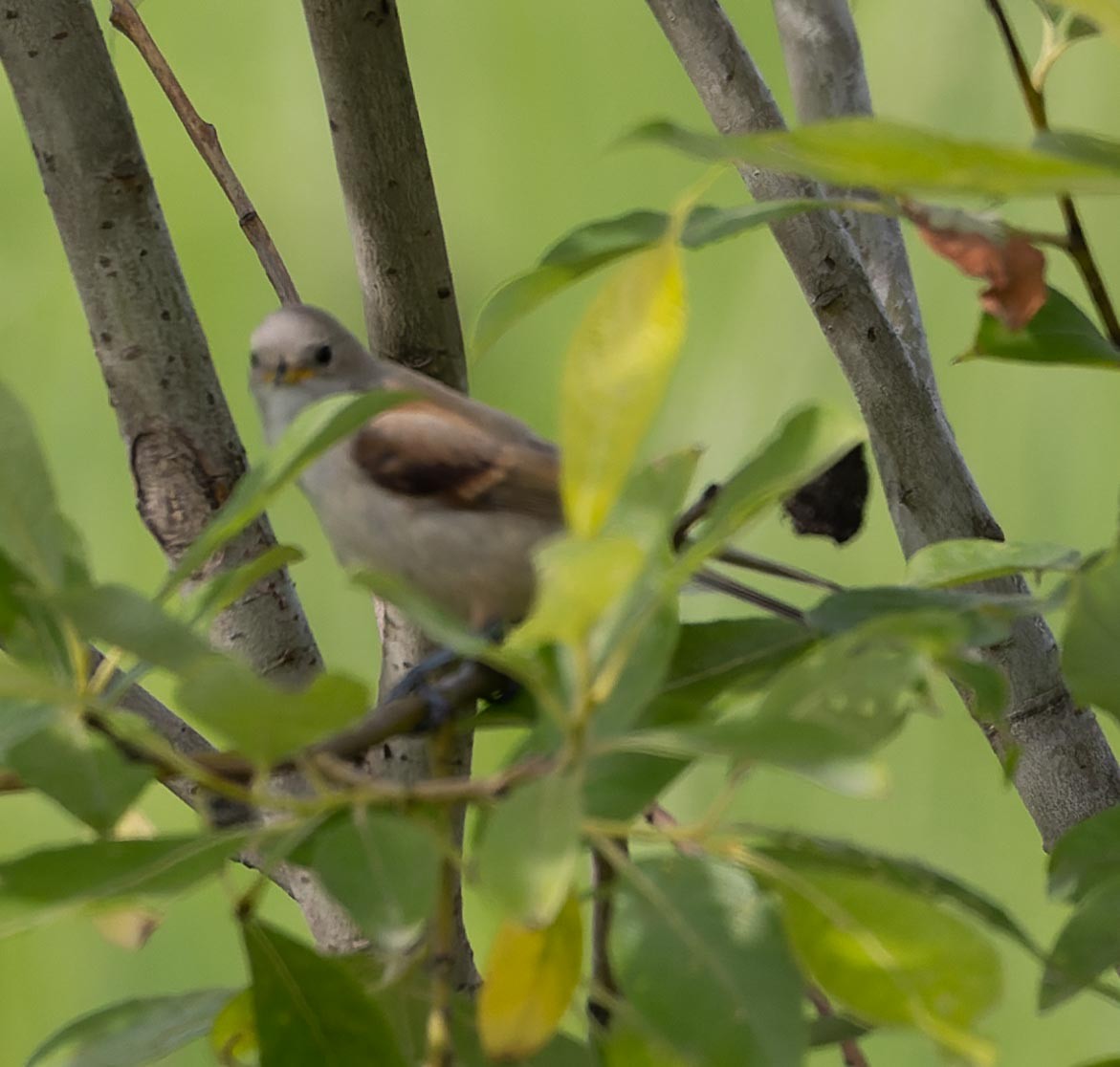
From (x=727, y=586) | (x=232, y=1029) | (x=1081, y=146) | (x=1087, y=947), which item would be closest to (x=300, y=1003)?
(x=232, y=1029)

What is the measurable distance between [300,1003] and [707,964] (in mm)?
181

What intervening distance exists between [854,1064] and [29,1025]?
4.31ft

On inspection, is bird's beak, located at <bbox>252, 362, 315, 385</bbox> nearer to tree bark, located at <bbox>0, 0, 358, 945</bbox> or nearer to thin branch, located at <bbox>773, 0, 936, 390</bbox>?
tree bark, located at <bbox>0, 0, 358, 945</bbox>

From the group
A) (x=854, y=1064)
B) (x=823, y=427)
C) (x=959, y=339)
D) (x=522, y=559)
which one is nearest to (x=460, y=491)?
Answer: (x=522, y=559)

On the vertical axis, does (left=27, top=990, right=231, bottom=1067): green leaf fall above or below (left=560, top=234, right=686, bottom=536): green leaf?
below

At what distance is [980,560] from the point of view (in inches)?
24.7

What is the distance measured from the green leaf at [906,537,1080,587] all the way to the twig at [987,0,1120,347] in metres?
0.11

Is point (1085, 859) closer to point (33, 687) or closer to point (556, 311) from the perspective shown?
point (33, 687)

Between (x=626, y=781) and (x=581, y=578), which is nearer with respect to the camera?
(x=581, y=578)

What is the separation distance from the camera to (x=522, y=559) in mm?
1079

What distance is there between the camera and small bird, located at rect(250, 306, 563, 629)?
1.08 metres

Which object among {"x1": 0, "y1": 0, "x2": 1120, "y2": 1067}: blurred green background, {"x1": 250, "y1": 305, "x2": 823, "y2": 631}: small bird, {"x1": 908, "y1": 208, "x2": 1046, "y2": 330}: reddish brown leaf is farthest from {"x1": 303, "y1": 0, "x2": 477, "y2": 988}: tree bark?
{"x1": 0, "y1": 0, "x2": 1120, "y2": 1067}: blurred green background

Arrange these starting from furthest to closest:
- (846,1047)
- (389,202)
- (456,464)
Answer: (456,464)
(389,202)
(846,1047)

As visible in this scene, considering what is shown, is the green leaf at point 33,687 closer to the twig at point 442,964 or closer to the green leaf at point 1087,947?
the twig at point 442,964
